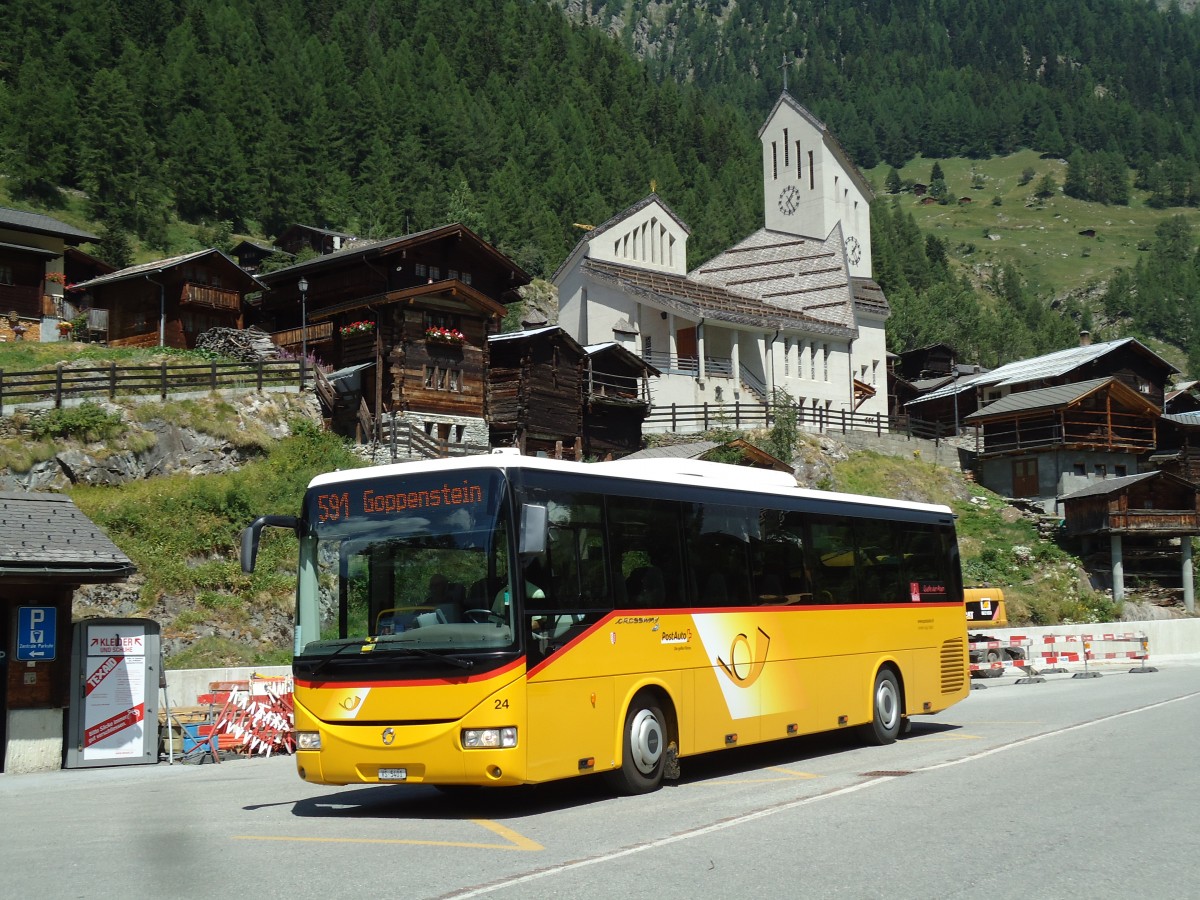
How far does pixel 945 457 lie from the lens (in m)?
64.3

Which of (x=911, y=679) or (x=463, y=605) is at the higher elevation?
(x=463, y=605)

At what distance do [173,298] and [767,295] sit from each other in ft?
127

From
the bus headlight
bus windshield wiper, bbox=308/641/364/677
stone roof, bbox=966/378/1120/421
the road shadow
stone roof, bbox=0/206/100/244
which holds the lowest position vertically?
the road shadow

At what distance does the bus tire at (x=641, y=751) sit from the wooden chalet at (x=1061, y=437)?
52.5 meters

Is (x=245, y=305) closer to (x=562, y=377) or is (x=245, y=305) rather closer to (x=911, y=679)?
(x=562, y=377)

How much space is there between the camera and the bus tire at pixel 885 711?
16.5m

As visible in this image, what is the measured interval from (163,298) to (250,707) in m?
34.8

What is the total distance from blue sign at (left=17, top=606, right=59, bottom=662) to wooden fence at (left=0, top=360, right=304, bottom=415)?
1708 cm

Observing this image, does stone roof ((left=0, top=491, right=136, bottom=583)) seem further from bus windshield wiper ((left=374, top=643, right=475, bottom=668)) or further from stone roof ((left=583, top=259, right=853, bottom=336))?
stone roof ((left=583, top=259, right=853, bottom=336))

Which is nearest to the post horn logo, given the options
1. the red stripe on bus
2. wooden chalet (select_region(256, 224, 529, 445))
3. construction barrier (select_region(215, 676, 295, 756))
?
the red stripe on bus

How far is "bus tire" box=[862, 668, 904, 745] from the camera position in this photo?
54.3 feet

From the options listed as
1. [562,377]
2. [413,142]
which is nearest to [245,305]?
[562,377]

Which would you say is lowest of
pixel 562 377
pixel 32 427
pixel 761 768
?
pixel 761 768

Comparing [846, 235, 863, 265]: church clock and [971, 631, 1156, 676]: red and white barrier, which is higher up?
[846, 235, 863, 265]: church clock
